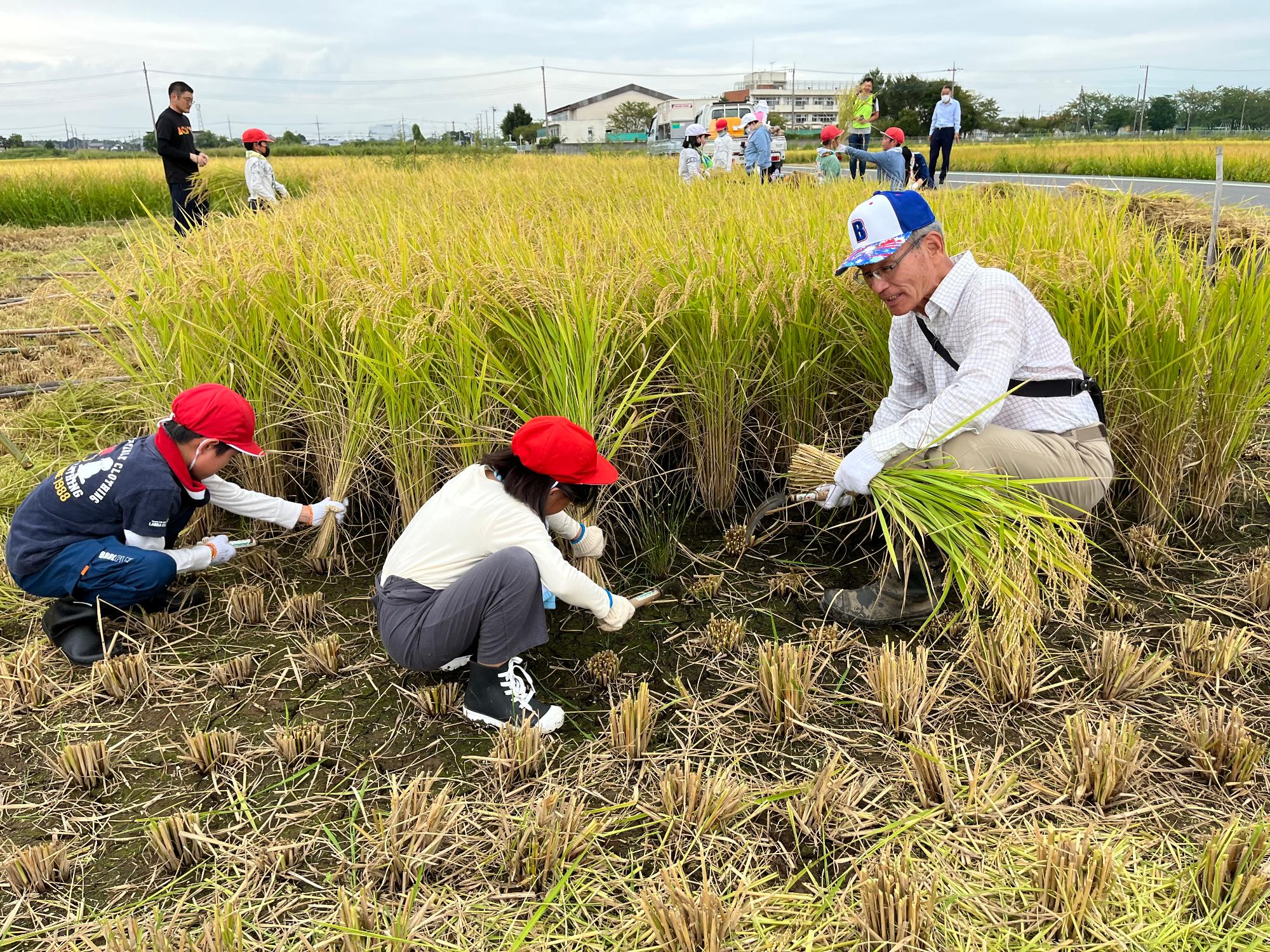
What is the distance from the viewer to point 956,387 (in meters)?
2.27

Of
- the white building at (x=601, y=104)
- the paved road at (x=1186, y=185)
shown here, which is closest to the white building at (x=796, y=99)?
the white building at (x=601, y=104)

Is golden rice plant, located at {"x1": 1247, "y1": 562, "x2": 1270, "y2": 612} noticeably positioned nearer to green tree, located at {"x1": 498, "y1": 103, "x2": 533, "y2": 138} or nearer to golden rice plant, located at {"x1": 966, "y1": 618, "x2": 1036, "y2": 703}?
golden rice plant, located at {"x1": 966, "y1": 618, "x2": 1036, "y2": 703}

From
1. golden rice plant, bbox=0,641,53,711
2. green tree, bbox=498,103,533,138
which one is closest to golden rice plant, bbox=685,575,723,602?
golden rice plant, bbox=0,641,53,711

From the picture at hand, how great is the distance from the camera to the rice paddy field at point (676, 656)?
1588mm

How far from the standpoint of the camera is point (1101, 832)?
1.72 meters

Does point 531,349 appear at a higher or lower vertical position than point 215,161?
lower

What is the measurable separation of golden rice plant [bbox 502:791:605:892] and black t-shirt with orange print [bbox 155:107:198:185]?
7318mm

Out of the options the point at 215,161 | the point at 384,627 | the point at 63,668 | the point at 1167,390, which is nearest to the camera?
the point at 384,627

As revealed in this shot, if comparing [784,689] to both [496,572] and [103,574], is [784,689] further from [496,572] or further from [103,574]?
[103,574]

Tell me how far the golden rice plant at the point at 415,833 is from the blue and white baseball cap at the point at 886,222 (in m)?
1.82

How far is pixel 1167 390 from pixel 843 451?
3.66ft

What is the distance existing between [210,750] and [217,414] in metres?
0.99

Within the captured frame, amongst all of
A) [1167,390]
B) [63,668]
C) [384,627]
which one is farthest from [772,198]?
[63,668]

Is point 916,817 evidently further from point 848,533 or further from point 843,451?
point 843,451
